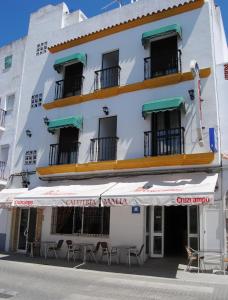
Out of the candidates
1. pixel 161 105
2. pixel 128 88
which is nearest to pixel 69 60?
pixel 128 88

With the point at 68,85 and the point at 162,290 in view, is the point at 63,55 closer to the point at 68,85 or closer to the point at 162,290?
the point at 68,85

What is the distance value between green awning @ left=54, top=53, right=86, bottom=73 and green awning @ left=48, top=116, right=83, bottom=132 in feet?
11.8

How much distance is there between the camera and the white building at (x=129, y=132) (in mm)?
15008

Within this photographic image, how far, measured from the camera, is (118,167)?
1702 centimetres

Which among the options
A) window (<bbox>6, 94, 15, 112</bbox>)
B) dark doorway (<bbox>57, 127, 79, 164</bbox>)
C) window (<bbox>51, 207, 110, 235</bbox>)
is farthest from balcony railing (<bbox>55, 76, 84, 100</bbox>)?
window (<bbox>51, 207, 110, 235</bbox>)

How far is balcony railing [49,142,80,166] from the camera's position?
64.6 feet

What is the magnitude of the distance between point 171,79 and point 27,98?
10.6 metres

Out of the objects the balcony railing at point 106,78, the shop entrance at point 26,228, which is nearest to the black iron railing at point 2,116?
the shop entrance at point 26,228

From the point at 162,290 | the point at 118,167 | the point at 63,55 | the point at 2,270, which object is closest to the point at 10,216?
the point at 2,270

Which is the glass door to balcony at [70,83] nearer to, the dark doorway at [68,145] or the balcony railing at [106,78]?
the balcony railing at [106,78]

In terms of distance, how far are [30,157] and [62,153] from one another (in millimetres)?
2595

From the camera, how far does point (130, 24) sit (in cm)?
1905

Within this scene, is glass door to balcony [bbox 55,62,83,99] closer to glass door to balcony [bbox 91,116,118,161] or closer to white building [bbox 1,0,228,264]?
white building [bbox 1,0,228,264]

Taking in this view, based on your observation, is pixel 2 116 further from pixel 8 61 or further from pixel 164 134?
pixel 164 134
